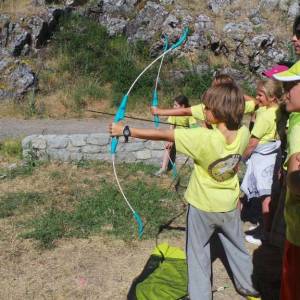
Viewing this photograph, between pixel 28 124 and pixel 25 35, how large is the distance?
3732 mm

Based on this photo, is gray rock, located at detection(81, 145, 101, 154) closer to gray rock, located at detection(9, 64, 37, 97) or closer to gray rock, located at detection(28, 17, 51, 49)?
gray rock, located at detection(9, 64, 37, 97)

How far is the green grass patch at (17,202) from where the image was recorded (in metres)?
4.84

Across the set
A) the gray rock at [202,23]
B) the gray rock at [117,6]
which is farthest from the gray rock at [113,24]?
the gray rock at [202,23]

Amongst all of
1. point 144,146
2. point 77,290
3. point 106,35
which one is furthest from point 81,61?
point 77,290

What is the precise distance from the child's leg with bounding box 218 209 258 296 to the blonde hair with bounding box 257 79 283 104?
126 cm

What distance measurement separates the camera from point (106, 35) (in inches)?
531

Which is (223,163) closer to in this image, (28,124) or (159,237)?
(159,237)

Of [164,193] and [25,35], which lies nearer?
[164,193]

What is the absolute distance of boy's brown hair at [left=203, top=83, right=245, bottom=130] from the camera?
8.81ft

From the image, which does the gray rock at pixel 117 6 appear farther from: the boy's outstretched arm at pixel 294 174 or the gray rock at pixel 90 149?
the boy's outstretched arm at pixel 294 174

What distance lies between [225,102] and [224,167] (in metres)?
0.42

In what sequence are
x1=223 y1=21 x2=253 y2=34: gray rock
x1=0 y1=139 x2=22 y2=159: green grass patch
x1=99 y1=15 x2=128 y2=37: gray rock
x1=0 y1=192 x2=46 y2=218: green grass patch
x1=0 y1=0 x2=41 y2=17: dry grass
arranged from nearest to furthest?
1. x1=0 y1=192 x2=46 y2=218: green grass patch
2. x1=0 y1=139 x2=22 y2=159: green grass patch
3. x1=0 y1=0 x2=41 y2=17: dry grass
4. x1=223 y1=21 x2=253 y2=34: gray rock
5. x1=99 y1=15 x2=128 y2=37: gray rock

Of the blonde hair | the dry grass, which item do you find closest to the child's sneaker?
the blonde hair

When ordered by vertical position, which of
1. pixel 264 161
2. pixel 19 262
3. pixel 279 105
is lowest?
pixel 19 262
